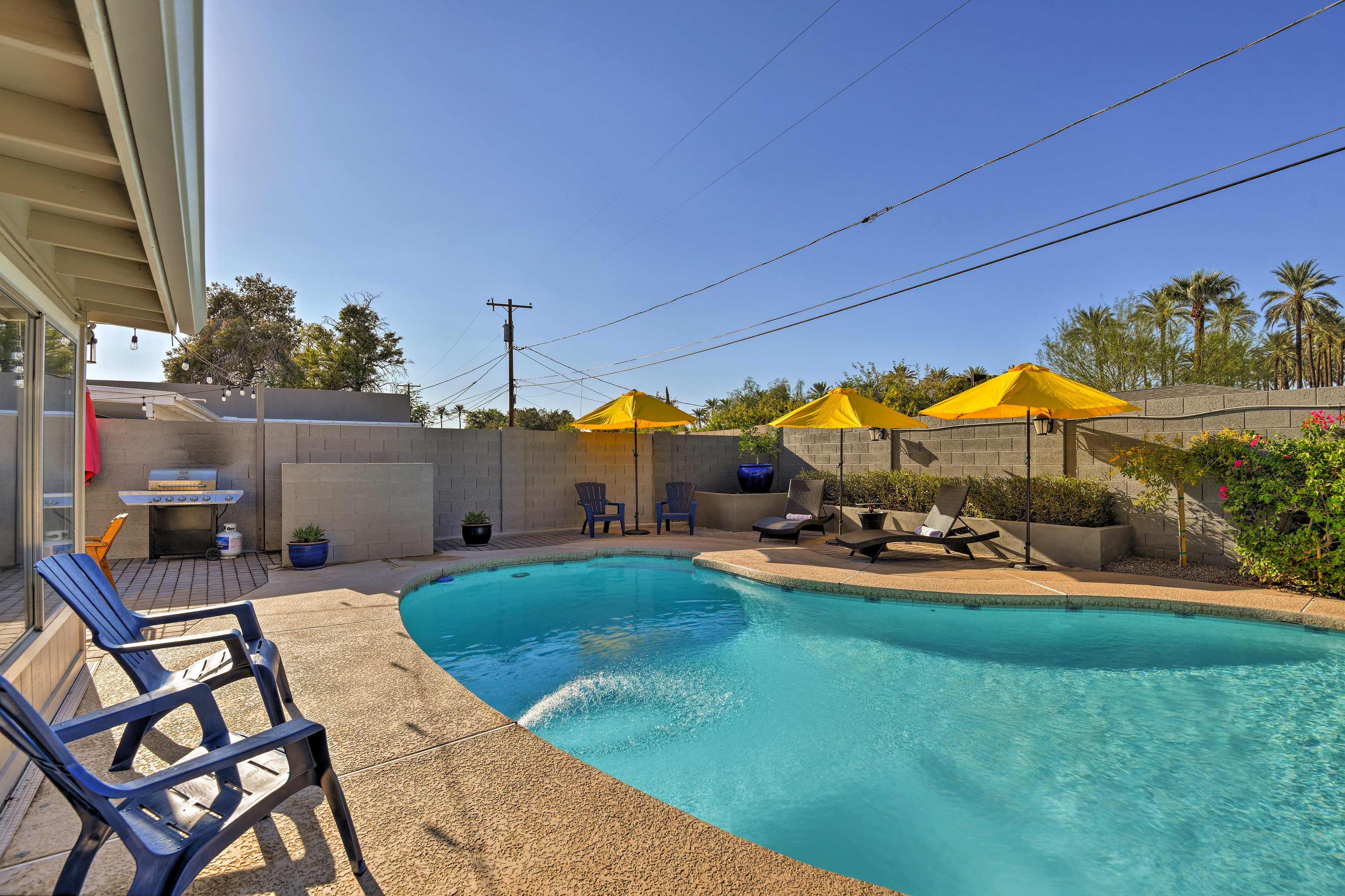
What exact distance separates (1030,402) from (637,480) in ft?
18.7

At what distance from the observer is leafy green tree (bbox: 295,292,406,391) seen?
2486cm

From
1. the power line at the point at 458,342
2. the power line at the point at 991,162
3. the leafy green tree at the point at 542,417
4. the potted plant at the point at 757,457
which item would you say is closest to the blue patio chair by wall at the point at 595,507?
the potted plant at the point at 757,457

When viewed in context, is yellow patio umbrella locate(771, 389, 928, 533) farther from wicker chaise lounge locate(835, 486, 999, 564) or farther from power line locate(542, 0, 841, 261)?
power line locate(542, 0, 841, 261)

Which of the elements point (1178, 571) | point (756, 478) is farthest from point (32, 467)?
point (1178, 571)

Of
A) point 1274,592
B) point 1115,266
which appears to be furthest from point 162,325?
point 1115,266

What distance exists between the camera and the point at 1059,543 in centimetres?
689

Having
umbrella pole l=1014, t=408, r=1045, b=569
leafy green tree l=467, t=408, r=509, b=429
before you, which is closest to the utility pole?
leafy green tree l=467, t=408, r=509, b=429

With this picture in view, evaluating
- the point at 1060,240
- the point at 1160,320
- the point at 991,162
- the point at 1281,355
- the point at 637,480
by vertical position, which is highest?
the point at 1281,355

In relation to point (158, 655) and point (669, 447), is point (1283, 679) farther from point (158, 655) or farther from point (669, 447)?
point (669, 447)

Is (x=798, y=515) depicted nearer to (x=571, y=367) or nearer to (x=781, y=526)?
(x=781, y=526)

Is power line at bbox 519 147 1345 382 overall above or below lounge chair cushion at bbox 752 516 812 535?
above

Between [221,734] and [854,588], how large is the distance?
16.9 ft

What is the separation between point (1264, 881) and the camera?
228cm

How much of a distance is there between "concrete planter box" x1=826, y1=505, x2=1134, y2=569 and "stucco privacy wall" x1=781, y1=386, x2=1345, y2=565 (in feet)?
1.31
